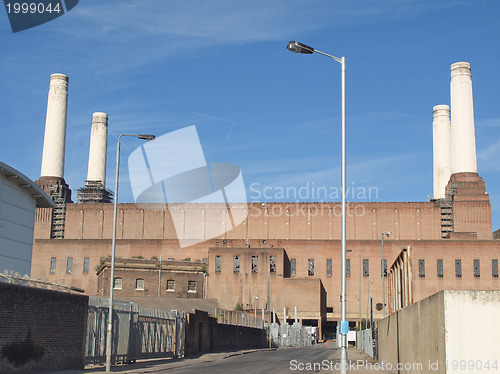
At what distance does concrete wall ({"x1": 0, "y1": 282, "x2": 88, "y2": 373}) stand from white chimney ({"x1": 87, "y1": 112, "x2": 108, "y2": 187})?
285 ft

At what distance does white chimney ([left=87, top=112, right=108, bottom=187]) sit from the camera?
110m

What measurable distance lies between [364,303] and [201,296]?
2511cm

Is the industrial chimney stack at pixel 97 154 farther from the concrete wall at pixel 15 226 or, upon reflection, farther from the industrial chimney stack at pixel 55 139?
the concrete wall at pixel 15 226

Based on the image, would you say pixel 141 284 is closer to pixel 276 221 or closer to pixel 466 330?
pixel 276 221

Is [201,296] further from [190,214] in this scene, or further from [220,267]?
[190,214]

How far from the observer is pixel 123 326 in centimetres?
2934

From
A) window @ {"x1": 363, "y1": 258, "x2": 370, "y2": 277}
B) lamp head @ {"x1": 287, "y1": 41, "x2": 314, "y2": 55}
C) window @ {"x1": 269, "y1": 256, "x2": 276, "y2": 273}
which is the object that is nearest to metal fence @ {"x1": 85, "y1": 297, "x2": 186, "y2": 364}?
lamp head @ {"x1": 287, "y1": 41, "x2": 314, "y2": 55}

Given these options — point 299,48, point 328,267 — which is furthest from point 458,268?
point 299,48

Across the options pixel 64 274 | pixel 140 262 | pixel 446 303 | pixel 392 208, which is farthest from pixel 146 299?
pixel 446 303

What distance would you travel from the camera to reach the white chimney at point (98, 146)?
360 ft

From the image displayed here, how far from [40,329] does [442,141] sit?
96247 millimetres

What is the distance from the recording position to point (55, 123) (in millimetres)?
101812

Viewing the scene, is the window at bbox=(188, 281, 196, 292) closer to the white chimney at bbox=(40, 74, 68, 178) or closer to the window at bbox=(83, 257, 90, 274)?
the window at bbox=(83, 257, 90, 274)

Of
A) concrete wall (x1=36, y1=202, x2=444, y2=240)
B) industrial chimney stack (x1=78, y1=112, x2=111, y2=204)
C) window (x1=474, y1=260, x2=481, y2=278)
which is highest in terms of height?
industrial chimney stack (x1=78, y1=112, x2=111, y2=204)
